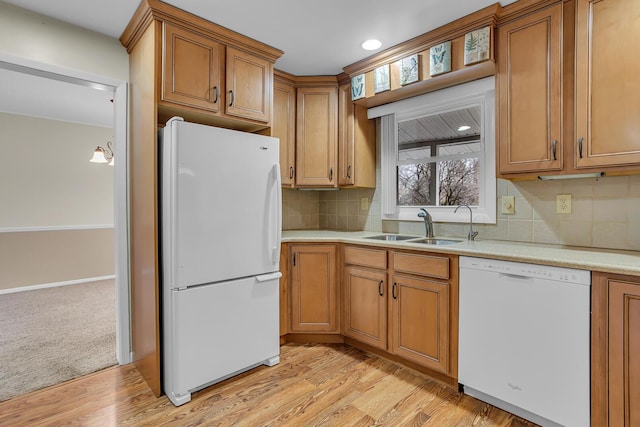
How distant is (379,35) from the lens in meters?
2.32

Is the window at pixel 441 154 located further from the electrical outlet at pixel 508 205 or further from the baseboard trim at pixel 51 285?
the baseboard trim at pixel 51 285

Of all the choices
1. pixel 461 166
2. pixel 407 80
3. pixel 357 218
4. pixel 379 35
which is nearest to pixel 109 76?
pixel 379 35

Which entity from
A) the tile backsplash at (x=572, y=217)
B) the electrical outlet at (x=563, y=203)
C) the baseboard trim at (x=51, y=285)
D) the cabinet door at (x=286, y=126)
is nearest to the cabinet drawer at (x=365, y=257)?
the tile backsplash at (x=572, y=217)

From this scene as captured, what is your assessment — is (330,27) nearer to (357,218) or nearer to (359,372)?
(357,218)


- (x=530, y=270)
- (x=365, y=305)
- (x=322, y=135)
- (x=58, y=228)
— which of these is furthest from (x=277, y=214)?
(x=58, y=228)

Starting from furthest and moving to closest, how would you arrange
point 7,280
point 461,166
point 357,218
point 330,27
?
point 7,280 < point 357,218 < point 461,166 < point 330,27

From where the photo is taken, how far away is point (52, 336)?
292 centimetres

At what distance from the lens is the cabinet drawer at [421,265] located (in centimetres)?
204

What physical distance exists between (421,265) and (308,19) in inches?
68.7

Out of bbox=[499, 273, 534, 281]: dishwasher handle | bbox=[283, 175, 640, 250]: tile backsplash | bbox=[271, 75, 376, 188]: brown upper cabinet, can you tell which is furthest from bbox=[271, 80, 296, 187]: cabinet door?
bbox=[499, 273, 534, 281]: dishwasher handle

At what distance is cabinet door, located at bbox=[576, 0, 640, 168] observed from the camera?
162cm

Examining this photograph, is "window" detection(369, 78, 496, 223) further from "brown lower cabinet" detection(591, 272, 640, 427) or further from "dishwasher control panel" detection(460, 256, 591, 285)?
"brown lower cabinet" detection(591, 272, 640, 427)

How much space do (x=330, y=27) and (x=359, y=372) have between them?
2362 millimetres

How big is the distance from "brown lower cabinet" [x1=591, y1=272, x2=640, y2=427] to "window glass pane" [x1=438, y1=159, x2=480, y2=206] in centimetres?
116
